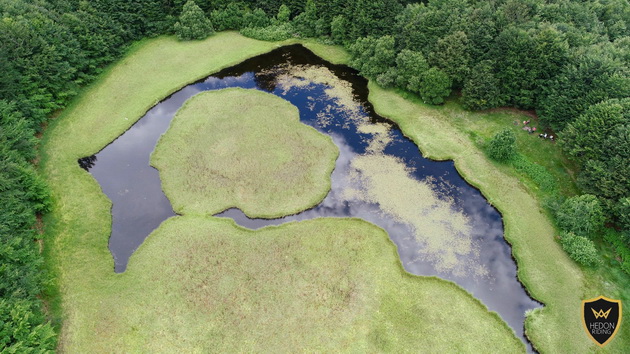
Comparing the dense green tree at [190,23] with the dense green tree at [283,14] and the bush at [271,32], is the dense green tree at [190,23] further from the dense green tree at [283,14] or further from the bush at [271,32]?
the dense green tree at [283,14]

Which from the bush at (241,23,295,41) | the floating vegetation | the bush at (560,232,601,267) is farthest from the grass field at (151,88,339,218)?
the bush at (560,232,601,267)

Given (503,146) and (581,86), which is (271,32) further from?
(581,86)

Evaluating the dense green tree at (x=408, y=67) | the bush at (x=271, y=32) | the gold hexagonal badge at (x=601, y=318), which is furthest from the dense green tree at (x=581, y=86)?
the bush at (x=271, y=32)

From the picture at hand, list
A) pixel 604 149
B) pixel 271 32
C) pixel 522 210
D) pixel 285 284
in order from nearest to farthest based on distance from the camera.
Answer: pixel 285 284
pixel 604 149
pixel 522 210
pixel 271 32

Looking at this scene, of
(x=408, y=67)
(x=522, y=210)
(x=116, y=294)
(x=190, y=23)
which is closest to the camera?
(x=116, y=294)

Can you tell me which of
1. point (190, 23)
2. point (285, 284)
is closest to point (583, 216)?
point (285, 284)

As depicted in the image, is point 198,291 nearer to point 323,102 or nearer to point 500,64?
point 323,102
